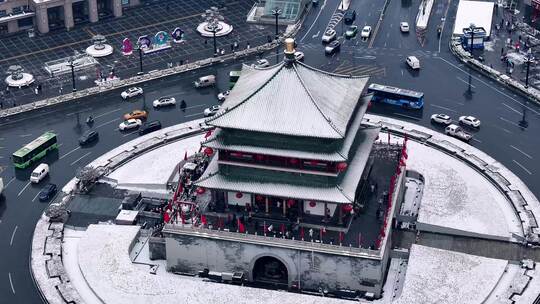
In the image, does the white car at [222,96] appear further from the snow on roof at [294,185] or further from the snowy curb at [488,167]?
the snow on roof at [294,185]

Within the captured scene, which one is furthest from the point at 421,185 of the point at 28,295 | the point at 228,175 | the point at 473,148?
the point at 28,295

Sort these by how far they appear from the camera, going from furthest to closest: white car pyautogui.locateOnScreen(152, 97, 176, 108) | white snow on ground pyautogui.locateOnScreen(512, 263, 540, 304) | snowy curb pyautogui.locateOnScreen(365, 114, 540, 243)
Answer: white car pyautogui.locateOnScreen(152, 97, 176, 108) → snowy curb pyautogui.locateOnScreen(365, 114, 540, 243) → white snow on ground pyautogui.locateOnScreen(512, 263, 540, 304)

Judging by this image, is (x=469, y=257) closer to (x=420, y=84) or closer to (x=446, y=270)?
(x=446, y=270)

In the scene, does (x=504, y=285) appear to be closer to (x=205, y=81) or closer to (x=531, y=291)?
(x=531, y=291)

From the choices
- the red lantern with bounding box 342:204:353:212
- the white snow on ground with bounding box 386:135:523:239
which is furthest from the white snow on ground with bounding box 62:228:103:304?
the white snow on ground with bounding box 386:135:523:239

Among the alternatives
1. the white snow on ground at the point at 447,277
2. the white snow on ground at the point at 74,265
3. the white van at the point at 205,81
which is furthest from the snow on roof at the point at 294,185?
the white van at the point at 205,81

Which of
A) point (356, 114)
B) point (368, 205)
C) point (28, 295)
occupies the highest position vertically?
point (356, 114)

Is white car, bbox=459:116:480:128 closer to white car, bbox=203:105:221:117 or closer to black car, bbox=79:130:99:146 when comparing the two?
white car, bbox=203:105:221:117

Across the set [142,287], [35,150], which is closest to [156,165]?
[35,150]
